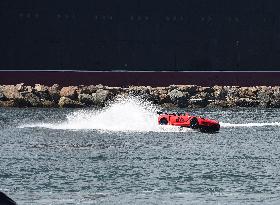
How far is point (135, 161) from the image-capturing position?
39344mm

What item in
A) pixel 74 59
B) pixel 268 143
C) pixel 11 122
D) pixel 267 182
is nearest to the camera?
pixel 267 182

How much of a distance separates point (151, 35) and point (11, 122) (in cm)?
2662

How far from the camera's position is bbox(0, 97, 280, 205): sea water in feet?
97.5

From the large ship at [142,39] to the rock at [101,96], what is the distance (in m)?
4.38

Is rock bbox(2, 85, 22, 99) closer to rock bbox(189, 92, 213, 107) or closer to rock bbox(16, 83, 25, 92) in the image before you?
rock bbox(16, 83, 25, 92)

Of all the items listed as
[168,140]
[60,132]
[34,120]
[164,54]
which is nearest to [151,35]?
[164,54]

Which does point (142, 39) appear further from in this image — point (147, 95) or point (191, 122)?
point (191, 122)

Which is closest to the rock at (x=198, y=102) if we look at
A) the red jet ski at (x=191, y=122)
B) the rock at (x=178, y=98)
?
the rock at (x=178, y=98)

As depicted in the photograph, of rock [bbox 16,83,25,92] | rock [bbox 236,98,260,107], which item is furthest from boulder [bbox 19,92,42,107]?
rock [bbox 236,98,260,107]

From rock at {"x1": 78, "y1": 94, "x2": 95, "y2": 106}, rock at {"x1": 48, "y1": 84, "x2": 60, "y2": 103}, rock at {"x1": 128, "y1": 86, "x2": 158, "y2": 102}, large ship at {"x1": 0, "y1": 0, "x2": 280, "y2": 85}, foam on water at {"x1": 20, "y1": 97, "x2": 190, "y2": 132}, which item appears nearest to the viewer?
foam on water at {"x1": 20, "y1": 97, "x2": 190, "y2": 132}

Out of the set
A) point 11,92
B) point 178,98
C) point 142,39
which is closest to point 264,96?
point 178,98

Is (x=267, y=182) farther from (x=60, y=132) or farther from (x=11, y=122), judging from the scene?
(x=11, y=122)

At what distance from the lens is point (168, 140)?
5016 centimetres

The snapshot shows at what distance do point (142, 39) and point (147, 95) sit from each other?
7.60 meters
